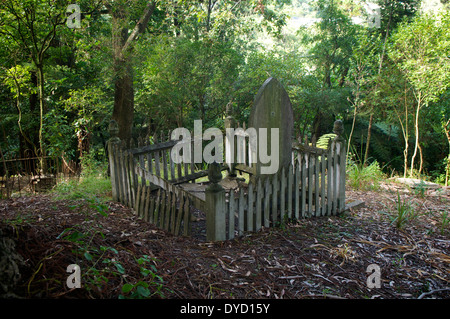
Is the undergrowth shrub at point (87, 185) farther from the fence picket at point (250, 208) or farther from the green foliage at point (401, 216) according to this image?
the green foliage at point (401, 216)

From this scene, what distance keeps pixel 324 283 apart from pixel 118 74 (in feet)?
25.1

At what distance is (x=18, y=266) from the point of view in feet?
6.35

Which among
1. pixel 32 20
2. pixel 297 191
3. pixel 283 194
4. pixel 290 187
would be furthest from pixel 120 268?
pixel 32 20

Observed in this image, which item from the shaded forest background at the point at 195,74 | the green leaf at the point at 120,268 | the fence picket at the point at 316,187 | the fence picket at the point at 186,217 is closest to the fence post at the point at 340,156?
the fence picket at the point at 316,187

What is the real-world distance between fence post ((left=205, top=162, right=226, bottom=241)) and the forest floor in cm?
16

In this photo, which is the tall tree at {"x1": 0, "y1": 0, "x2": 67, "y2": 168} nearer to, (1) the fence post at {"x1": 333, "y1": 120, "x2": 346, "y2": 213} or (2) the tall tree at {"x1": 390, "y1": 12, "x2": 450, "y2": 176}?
(1) the fence post at {"x1": 333, "y1": 120, "x2": 346, "y2": 213}

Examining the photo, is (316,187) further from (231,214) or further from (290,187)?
(231,214)

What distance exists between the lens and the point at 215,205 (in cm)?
349

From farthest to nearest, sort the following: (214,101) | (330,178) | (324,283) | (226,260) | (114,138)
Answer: (214,101) < (114,138) < (330,178) < (226,260) < (324,283)

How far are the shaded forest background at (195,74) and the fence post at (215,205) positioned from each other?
3.19 m

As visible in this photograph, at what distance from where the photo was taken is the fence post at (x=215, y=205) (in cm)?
348

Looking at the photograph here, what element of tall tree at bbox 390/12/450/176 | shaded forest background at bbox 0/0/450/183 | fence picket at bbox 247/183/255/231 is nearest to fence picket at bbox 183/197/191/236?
fence picket at bbox 247/183/255/231
